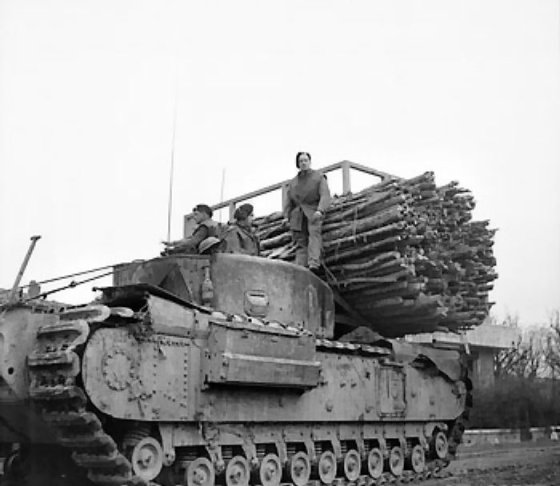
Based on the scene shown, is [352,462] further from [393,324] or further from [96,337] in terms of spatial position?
[96,337]

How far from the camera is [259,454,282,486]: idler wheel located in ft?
38.9

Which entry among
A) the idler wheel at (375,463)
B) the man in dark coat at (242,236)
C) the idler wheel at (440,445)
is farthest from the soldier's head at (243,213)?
the idler wheel at (440,445)

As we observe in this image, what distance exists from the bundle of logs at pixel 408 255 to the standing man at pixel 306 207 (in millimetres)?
342

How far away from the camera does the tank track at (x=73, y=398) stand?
9.46 metres

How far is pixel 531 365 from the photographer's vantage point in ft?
186

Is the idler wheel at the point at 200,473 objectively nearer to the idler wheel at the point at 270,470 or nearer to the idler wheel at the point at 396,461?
the idler wheel at the point at 270,470

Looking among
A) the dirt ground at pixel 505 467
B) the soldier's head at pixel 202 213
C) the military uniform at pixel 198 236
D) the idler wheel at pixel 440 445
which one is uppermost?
the soldier's head at pixel 202 213

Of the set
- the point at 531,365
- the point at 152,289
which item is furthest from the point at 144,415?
the point at 531,365

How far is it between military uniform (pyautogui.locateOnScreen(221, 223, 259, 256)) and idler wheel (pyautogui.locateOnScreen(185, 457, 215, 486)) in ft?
11.6

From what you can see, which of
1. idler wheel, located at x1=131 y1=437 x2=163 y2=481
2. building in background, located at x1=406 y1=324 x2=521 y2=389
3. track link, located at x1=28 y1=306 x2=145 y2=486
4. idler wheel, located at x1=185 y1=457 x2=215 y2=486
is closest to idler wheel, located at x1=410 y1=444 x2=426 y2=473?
idler wheel, located at x1=185 y1=457 x2=215 y2=486

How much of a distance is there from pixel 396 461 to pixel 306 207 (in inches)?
174

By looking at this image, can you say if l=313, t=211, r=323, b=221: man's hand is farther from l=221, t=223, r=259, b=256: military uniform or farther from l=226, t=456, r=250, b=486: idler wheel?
l=226, t=456, r=250, b=486: idler wheel

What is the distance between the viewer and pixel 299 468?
492 inches

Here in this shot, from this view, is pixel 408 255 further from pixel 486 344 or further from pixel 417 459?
pixel 486 344
